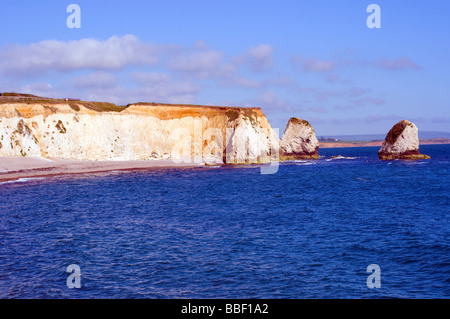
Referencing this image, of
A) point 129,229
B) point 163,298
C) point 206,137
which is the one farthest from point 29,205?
point 206,137

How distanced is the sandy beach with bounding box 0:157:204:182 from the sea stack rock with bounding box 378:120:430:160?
163 feet

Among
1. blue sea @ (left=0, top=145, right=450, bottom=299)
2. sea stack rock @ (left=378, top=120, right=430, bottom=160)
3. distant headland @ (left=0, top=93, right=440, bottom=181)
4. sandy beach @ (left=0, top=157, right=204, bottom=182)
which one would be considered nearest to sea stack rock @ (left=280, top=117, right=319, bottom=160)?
distant headland @ (left=0, top=93, right=440, bottom=181)

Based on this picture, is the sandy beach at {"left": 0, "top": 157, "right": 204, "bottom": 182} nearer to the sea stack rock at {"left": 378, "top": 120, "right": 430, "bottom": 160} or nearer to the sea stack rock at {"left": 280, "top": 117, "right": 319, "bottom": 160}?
the sea stack rock at {"left": 280, "top": 117, "right": 319, "bottom": 160}

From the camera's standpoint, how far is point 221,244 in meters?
22.6

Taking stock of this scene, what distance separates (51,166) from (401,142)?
71.5 m

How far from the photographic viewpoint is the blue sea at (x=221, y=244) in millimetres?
16203

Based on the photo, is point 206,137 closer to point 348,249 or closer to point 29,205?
point 29,205


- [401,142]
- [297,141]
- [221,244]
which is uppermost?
[297,141]

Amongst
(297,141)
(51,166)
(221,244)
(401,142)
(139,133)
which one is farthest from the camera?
(297,141)

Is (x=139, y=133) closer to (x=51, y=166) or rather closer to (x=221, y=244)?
(x=51, y=166)

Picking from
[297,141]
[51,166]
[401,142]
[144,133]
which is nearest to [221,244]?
[51,166]

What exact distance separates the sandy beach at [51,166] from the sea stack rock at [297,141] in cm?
3715

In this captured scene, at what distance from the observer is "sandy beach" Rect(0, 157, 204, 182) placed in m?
58.8

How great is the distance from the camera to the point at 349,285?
1641 cm
